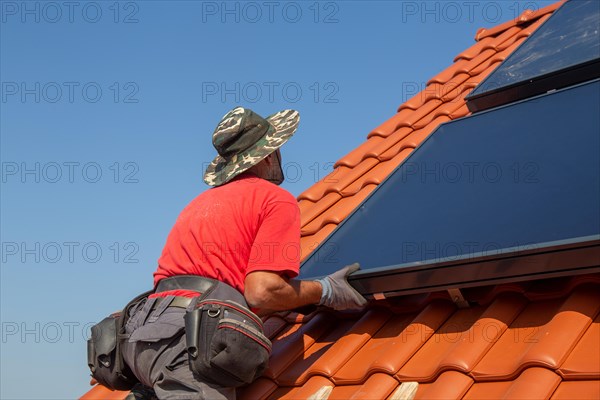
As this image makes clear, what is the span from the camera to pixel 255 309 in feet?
10.9

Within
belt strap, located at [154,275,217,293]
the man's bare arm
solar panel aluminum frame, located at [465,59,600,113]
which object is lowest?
the man's bare arm

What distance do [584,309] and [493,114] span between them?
53.7 inches

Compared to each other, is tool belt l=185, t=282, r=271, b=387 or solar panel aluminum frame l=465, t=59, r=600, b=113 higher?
solar panel aluminum frame l=465, t=59, r=600, b=113

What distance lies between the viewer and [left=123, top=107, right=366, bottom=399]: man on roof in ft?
10.4

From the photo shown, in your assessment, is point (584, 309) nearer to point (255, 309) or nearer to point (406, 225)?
point (406, 225)

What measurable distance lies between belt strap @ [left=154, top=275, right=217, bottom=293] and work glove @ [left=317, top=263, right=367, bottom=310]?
47 cm

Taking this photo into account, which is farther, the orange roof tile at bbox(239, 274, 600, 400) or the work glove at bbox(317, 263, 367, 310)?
the work glove at bbox(317, 263, 367, 310)

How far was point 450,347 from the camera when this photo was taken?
10.2 ft

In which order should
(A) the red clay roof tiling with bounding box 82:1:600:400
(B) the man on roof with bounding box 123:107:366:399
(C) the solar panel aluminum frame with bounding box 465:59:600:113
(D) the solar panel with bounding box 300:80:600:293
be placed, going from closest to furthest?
1. (A) the red clay roof tiling with bounding box 82:1:600:400
2. (D) the solar panel with bounding box 300:80:600:293
3. (B) the man on roof with bounding box 123:107:366:399
4. (C) the solar panel aluminum frame with bounding box 465:59:600:113

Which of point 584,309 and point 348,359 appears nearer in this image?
point 584,309

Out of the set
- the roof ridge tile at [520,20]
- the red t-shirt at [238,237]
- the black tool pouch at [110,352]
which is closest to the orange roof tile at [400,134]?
the roof ridge tile at [520,20]

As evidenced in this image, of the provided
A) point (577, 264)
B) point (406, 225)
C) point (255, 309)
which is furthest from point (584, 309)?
point (255, 309)

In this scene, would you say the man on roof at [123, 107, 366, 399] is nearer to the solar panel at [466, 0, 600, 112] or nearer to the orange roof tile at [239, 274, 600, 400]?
the orange roof tile at [239, 274, 600, 400]

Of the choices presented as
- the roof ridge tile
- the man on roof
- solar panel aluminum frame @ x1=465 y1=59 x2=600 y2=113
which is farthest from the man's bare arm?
the roof ridge tile
